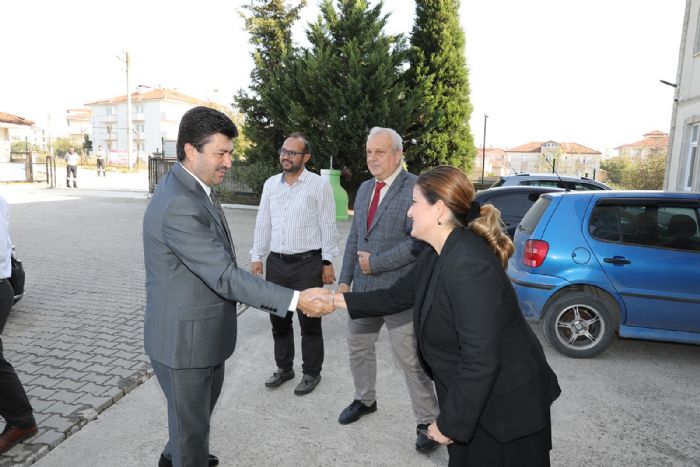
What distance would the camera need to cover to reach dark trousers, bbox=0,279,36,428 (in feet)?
→ 10.0

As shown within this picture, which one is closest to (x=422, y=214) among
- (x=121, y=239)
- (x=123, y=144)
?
(x=121, y=239)

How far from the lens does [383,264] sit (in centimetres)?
330

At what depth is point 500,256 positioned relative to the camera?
1941 mm

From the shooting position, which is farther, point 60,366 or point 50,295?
point 50,295

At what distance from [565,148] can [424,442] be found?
436 ft

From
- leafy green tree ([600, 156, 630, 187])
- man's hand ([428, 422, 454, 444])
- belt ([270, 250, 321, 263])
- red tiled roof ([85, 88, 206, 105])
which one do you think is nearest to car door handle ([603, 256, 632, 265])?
belt ([270, 250, 321, 263])

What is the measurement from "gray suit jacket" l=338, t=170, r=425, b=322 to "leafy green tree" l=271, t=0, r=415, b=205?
1296cm

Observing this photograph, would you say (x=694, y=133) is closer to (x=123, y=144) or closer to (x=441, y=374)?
(x=441, y=374)

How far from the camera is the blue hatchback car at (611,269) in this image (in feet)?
15.4

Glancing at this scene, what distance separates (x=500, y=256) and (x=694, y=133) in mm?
15983

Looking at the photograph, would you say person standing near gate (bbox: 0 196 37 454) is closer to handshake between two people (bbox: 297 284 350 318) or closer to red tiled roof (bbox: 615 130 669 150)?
handshake between two people (bbox: 297 284 350 318)

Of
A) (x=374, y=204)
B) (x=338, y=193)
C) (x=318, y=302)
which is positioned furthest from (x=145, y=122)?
(x=318, y=302)

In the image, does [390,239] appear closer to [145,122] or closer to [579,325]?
[579,325]

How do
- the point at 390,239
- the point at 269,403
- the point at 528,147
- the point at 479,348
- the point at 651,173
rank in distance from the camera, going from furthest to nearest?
1. the point at 528,147
2. the point at 651,173
3. the point at 269,403
4. the point at 390,239
5. the point at 479,348
